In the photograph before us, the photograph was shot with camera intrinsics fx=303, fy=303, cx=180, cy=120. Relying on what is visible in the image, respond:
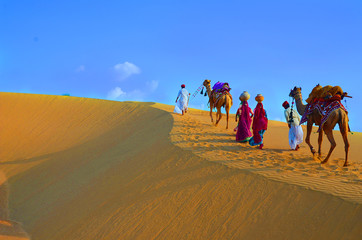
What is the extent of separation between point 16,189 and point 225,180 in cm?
959

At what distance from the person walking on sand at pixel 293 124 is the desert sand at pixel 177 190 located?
2.06ft

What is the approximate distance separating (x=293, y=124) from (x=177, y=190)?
19.3 ft

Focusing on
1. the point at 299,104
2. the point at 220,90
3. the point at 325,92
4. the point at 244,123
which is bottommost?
the point at 244,123

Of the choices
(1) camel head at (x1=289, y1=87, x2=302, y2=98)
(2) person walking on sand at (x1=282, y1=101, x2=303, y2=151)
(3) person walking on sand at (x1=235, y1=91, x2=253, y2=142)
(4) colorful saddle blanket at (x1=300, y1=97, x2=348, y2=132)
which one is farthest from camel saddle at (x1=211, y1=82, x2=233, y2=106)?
(4) colorful saddle blanket at (x1=300, y1=97, x2=348, y2=132)

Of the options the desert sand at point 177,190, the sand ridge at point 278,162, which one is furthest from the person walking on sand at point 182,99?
the sand ridge at point 278,162

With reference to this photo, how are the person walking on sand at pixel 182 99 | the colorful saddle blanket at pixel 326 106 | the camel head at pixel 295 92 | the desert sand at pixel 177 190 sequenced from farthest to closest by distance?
the person walking on sand at pixel 182 99
the camel head at pixel 295 92
the colorful saddle blanket at pixel 326 106
the desert sand at pixel 177 190

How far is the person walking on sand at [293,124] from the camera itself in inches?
453

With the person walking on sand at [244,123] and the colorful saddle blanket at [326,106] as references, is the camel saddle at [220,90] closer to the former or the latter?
the person walking on sand at [244,123]

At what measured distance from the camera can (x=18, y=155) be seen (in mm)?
17297

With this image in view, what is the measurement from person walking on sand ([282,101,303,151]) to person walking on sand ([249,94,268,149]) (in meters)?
1.04

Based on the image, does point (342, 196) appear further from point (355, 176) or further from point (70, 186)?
point (70, 186)

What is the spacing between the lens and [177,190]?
7930 mm

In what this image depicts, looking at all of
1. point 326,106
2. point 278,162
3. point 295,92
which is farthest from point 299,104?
point 278,162

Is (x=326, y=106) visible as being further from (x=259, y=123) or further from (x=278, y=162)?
(x=278, y=162)
